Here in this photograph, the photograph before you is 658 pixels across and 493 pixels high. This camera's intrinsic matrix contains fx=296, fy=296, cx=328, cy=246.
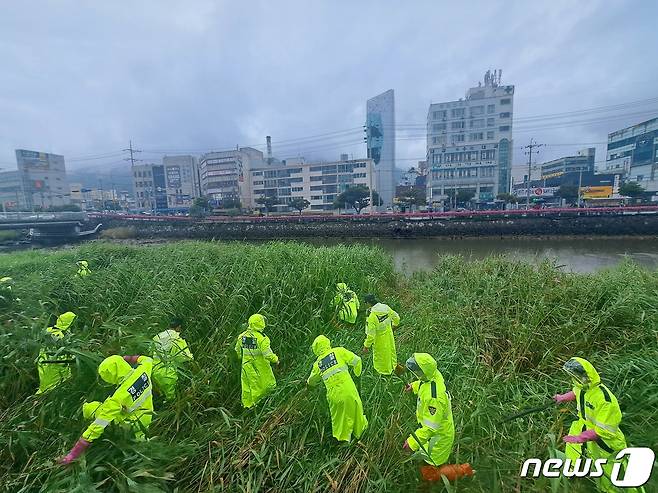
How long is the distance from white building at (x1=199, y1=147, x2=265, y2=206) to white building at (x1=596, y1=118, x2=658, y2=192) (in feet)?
205

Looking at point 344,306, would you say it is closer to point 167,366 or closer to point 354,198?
point 167,366

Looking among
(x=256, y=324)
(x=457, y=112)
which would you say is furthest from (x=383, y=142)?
(x=256, y=324)

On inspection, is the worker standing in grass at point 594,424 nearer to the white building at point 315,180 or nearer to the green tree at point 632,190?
the green tree at point 632,190

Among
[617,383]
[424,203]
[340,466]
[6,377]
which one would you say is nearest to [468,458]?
[340,466]

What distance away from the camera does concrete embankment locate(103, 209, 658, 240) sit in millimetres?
24516

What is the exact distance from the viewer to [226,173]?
61.6m

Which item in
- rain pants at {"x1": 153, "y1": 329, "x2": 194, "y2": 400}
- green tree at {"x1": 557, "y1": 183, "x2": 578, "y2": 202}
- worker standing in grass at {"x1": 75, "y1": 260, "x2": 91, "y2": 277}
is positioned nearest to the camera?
rain pants at {"x1": 153, "y1": 329, "x2": 194, "y2": 400}

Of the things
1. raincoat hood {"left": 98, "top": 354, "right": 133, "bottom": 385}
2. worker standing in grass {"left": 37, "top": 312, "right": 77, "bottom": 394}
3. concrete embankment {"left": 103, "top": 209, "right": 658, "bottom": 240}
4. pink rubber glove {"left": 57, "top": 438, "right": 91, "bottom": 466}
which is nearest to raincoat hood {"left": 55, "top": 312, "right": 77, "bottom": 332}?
worker standing in grass {"left": 37, "top": 312, "right": 77, "bottom": 394}

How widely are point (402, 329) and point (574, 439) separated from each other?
2.98 metres

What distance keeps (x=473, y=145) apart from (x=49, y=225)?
190 ft

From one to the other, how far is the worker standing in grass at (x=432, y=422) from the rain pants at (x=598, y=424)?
0.84 m

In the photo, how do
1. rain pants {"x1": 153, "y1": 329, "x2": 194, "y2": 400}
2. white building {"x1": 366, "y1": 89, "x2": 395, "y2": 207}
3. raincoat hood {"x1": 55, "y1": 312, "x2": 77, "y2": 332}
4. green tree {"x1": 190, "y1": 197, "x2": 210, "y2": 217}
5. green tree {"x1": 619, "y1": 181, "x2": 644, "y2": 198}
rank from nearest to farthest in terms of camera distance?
rain pants {"x1": 153, "y1": 329, "x2": 194, "y2": 400} → raincoat hood {"x1": 55, "y1": 312, "x2": 77, "y2": 332} → green tree {"x1": 619, "y1": 181, "x2": 644, "y2": 198} → green tree {"x1": 190, "y1": 197, "x2": 210, "y2": 217} → white building {"x1": 366, "y1": 89, "x2": 395, "y2": 207}

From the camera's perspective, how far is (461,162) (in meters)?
50.3

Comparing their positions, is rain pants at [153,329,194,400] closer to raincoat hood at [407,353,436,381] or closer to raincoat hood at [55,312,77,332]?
raincoat hood at [55,312,77,332]
